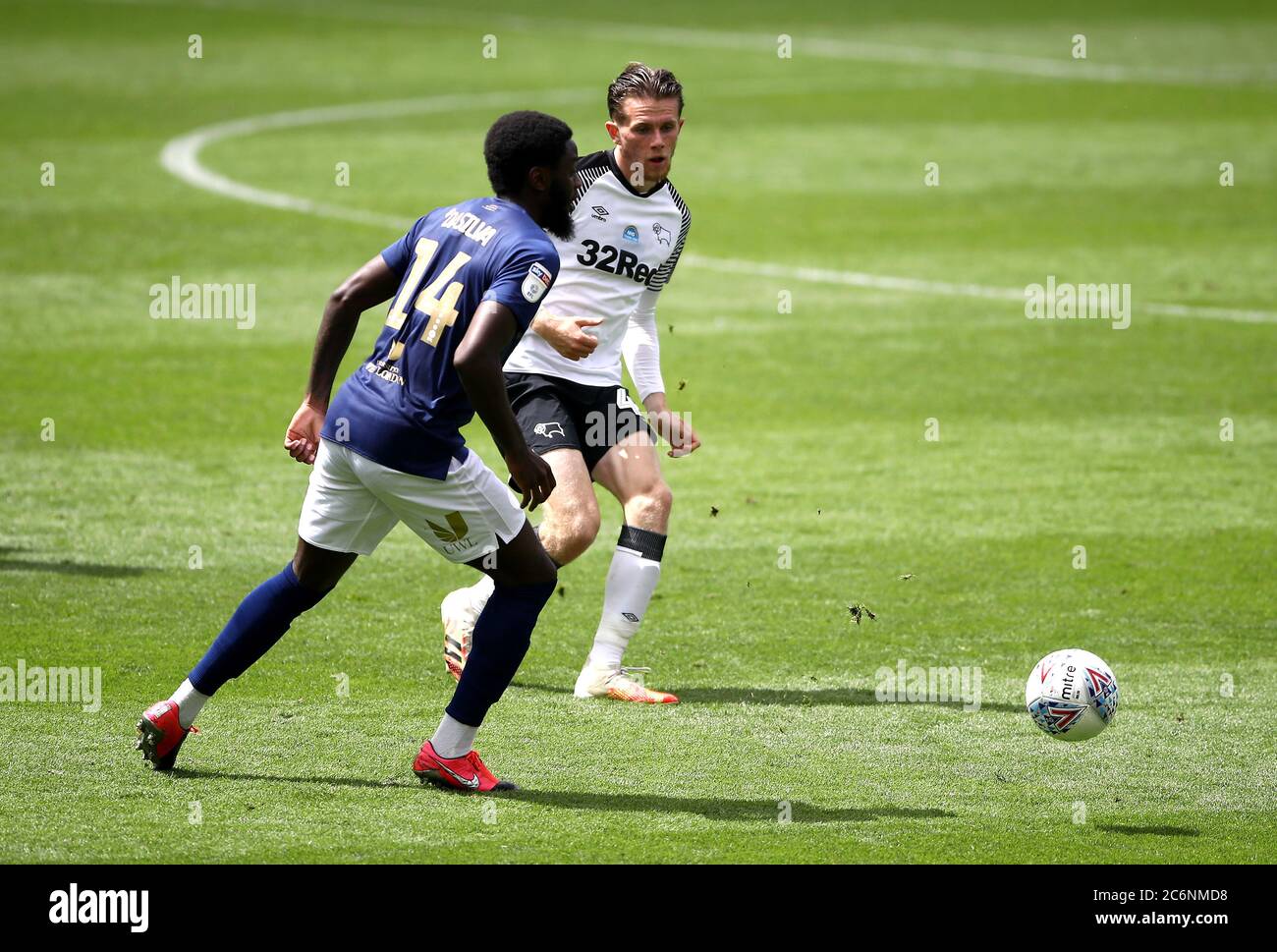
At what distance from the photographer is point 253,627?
6172 mm

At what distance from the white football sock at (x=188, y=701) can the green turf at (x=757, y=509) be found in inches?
8.2

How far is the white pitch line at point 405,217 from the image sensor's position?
1641 centimetres

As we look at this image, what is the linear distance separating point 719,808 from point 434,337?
71.5 inches

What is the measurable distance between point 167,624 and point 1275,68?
1029 inches

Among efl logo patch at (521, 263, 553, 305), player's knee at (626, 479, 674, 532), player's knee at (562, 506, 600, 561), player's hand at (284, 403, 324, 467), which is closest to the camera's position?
efl logo patch at (521, 263, 553, 305)

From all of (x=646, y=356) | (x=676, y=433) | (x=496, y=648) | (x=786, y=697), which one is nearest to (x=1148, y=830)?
(x=786, y=697)

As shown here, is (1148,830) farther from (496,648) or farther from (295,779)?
(295,779)

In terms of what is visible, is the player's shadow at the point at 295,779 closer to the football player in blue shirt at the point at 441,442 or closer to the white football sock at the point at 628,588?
the football player in blue shirt at the point at 441,442

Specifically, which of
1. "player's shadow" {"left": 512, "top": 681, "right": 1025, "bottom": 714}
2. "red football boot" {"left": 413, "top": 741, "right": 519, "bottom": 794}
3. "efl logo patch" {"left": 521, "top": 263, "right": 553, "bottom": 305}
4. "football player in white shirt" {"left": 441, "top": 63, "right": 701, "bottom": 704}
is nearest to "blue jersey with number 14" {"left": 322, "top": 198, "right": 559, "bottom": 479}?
"efl logo patch" {"left": 521, "top": 263, "right": 553, "bottom": 305}

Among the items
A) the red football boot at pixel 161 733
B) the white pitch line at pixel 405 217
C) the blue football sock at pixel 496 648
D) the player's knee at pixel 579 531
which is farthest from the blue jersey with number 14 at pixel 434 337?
the white pitch line at pixel 405 217

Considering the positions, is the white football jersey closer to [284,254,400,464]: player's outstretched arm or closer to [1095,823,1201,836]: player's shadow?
[284,254,400,464]: player's outstretched arm

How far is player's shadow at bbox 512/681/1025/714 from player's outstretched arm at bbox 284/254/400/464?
1.74m

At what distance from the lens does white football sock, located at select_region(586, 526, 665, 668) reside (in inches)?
296

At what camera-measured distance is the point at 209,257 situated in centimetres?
1714
